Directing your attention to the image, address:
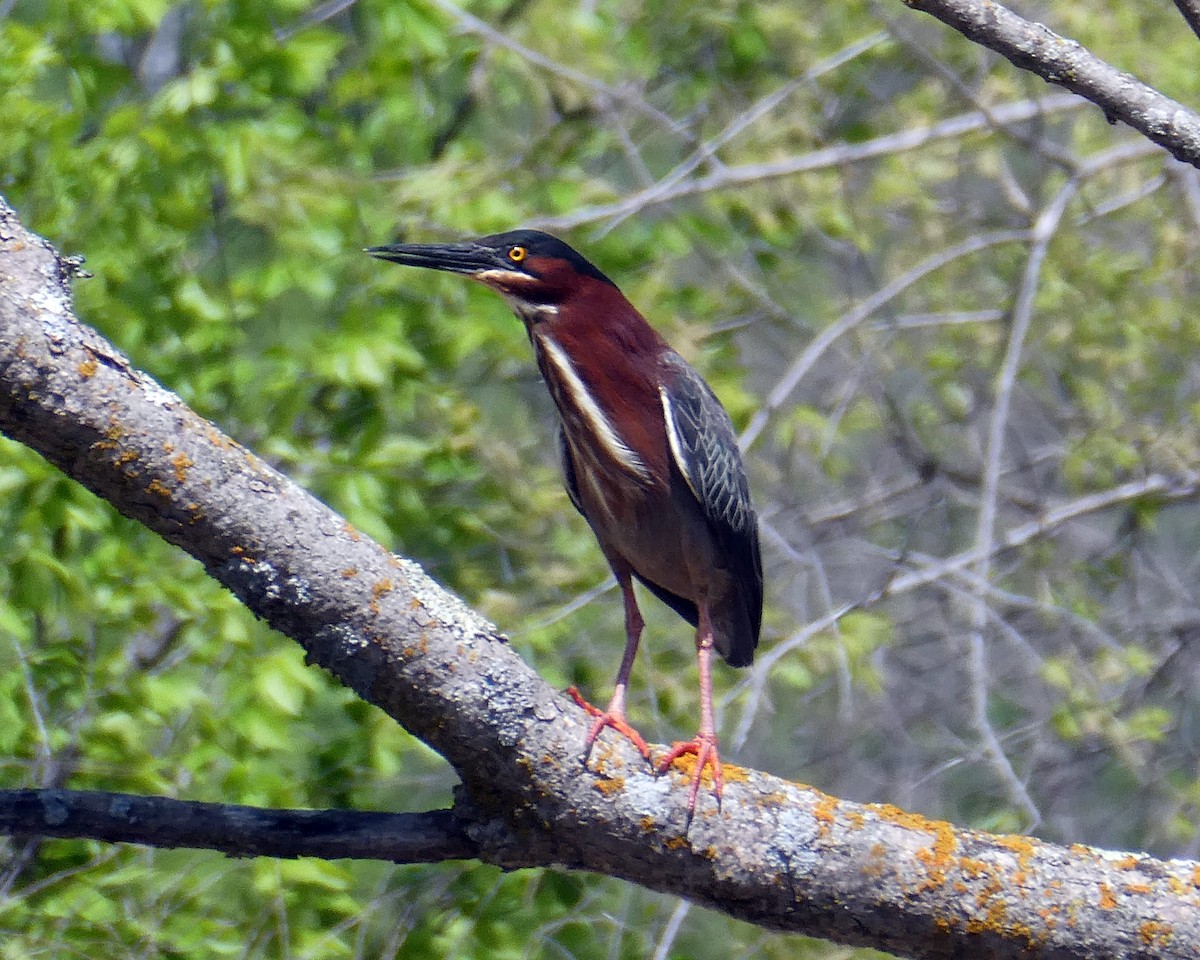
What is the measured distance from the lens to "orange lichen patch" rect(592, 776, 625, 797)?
2203mm

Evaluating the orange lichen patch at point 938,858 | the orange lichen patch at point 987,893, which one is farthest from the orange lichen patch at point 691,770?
the orange lichen patch at point 987,893

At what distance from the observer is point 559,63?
16.9 ft

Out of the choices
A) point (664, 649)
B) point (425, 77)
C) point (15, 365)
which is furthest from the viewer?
point (425, 77)

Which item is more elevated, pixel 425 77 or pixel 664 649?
pixel 425 77

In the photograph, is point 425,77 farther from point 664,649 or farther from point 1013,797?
point 1013,797

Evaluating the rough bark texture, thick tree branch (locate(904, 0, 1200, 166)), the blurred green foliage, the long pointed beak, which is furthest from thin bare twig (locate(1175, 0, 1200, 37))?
the blurred green foliage

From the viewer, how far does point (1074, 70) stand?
2354mm

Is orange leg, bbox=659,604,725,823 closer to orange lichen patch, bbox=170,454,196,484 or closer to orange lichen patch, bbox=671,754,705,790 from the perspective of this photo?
orange lichen patch, bbox=671,754,705,790

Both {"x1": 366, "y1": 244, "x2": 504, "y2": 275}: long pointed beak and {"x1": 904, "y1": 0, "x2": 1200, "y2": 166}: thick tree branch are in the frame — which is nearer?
{"x1": 904, "y1": 0, "x2": 1200, "y2": 166}: thick tree branch

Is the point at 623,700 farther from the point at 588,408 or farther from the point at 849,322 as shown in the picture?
the point at 849,322

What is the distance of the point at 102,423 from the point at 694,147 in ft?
13.7

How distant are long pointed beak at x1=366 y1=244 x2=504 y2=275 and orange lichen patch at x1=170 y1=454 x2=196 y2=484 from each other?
169cm

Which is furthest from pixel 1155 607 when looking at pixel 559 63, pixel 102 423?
pixel 102 423

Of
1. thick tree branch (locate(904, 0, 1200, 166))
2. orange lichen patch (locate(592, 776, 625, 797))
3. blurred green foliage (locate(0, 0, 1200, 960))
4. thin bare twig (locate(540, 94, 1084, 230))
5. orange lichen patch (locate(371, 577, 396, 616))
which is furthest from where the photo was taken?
thin bare twig (locate(540, 94, 1084, 230))
